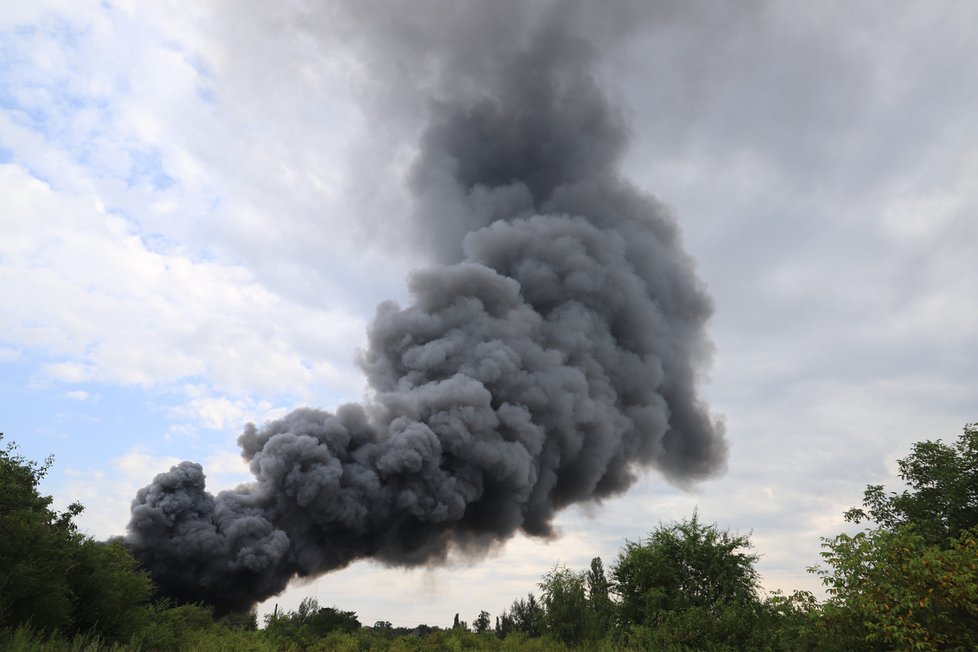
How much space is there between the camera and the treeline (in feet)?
47.3

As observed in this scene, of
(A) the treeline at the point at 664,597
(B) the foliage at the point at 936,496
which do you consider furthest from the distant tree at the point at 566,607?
(B) the foliage at the point at 936,496

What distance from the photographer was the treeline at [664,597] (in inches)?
567

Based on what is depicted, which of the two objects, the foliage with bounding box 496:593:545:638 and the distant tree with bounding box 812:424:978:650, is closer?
the distant tree with bounding box 812:424:978:650

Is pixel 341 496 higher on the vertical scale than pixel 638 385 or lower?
lower

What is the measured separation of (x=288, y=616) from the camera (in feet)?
137

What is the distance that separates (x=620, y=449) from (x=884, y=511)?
27.5 metres

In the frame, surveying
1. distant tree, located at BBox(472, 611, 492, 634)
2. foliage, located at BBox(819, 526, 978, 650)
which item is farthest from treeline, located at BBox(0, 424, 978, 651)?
distant tree, located at BBox(472, 611, 492, 634)

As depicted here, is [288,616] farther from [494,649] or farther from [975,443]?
[975,443]

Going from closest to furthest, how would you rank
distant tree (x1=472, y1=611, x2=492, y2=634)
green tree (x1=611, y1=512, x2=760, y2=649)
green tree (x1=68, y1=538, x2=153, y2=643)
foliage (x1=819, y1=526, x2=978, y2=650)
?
foliage (x1=819, y1=526, x2=978, y2=650) → green tree (x1=68, y1=538, x2=153, y2=643) → green tree (x1=611, y1=512, x2=760, y2=649) → distant tree (x1=472, y1=611, x2=492, y2=634)

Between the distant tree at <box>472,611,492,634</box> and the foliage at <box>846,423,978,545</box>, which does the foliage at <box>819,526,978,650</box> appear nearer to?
the foliage at <box>846,423,978,545</box>

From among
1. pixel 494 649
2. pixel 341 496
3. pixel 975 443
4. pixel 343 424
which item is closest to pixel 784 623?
pixel 975 443

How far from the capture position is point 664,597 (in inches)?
1158

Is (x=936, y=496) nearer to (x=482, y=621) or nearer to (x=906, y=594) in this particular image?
(x=906, y=594)

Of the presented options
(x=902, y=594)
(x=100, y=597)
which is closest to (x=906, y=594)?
(x=902, y=594)
